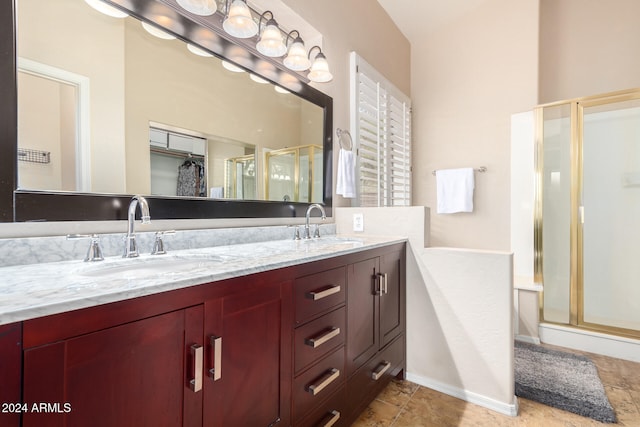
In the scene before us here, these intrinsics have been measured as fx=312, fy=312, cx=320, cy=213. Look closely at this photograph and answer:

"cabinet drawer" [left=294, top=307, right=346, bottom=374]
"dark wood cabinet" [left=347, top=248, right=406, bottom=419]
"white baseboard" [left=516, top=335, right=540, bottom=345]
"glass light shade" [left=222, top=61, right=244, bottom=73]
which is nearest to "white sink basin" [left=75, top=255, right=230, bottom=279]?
"cabinet drawer" [left=294, top=307, right=346, bottom=374]

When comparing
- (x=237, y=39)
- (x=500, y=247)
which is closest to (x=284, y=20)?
(x=237, y=39)

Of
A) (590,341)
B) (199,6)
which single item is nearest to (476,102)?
(590,341)

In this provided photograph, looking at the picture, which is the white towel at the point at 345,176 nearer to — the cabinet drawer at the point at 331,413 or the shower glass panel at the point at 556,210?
the cabinet drawer at the point at 331,413

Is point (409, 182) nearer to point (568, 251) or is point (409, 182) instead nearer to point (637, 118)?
point (568, 251)

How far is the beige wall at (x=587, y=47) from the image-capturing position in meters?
2.65

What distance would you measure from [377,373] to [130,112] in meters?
1.64

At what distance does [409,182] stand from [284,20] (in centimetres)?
196

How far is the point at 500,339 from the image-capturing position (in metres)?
1.62

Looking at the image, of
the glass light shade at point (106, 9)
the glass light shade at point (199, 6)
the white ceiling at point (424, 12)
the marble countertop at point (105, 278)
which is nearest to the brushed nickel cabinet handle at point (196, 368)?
the marble countertop at point (105, 278)

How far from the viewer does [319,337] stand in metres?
1.19

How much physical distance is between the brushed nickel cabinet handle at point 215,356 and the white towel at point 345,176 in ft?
5.08

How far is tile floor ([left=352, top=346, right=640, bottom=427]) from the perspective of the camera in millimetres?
1540

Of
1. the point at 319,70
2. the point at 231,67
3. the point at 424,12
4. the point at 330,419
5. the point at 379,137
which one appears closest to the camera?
the point at 330,419

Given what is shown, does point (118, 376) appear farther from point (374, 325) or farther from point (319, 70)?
point (319, 70)
